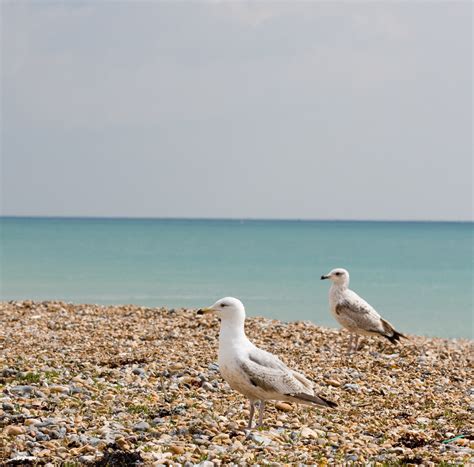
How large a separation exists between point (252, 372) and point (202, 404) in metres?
1.22

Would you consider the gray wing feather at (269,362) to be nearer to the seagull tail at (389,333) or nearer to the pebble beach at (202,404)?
the pebble beach at (202,404)

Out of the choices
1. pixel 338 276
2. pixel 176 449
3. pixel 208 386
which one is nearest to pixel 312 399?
pixel 176 449

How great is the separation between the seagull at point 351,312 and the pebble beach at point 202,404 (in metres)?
0.44

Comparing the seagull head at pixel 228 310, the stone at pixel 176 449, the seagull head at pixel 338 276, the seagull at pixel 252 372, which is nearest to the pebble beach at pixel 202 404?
the stone at pixel 176 449

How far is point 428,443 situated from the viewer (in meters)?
8.60

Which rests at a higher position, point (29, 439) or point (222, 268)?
point (222, 268)

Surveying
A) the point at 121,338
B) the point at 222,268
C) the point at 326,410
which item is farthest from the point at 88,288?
the point at 326,410

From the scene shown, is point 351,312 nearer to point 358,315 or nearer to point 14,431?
point 358,315

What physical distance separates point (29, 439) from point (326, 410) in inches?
139

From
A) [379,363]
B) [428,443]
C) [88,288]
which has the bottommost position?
[428,443]

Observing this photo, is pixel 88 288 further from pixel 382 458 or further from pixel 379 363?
pixel 382 458

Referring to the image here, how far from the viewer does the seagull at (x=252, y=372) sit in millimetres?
8516

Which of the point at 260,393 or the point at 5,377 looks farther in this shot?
the point at 5,377

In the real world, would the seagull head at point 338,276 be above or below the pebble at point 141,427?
above
